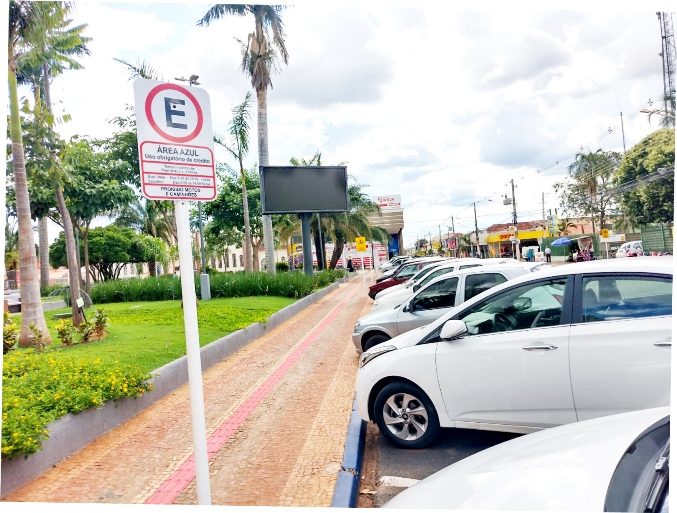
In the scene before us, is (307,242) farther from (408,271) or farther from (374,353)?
(374,353)

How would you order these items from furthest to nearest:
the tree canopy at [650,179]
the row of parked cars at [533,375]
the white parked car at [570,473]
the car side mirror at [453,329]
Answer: the tree canopy at [650,179]
the car side mirror at [453,329]
the row of parked cars at [533,375]
the white parked car at [570,473]

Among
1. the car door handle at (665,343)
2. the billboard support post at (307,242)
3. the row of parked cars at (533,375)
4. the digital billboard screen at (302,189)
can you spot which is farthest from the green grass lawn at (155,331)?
the billboard support post at (307,242)

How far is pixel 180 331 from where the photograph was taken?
35.2 feet

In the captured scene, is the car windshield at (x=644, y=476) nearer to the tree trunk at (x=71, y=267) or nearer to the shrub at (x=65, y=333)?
the shrub at (x=65, y=333)

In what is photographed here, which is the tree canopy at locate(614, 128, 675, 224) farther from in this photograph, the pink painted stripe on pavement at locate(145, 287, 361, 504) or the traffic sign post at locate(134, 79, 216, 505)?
the traffic sign post at locate(134, 79, 216, 505)

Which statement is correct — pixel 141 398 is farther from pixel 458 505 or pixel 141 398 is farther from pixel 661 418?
pixel 661 418

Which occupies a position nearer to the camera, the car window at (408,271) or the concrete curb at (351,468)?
the concrete curb at (351,468)

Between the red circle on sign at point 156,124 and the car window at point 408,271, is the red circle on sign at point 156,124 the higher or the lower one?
the higher one

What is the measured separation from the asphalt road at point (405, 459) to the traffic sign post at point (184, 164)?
4.61ft

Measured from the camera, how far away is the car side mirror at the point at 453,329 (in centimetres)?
429

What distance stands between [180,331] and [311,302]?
33.3 ft

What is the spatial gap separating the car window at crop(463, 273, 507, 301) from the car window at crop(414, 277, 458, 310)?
0.20 meters

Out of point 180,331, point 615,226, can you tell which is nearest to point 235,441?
point 180,331

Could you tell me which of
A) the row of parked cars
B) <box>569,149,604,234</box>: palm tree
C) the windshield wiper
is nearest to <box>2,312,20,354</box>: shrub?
the row of parked cars
